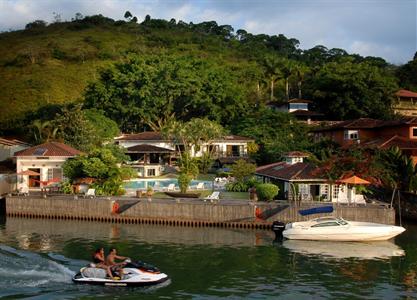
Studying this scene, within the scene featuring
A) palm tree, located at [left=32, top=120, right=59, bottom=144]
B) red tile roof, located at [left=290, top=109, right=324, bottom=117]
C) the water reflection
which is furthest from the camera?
red tile roof, located at [left=290, top=109, right=324, bottom=117]

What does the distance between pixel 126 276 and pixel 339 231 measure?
18.1 m

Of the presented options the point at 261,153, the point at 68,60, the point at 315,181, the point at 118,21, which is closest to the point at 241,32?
the point at 118,21

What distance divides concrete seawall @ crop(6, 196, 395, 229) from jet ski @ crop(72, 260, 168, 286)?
18304mm

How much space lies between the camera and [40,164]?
59.7 m

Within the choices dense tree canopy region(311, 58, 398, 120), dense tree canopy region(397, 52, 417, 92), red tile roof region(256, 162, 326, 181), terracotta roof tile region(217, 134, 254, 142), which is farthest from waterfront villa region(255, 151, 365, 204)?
dense tree canopy region(397, 52, 417, 92)

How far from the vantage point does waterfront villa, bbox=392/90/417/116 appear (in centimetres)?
10100

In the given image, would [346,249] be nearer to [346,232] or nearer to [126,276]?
[346,232]

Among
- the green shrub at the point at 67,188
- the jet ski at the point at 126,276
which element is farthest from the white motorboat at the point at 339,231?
the green shrub at the point at 67,188

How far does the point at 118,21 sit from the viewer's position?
185625 millimetres

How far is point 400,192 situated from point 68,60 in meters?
108

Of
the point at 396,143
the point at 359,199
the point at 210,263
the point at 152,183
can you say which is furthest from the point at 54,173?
the point at 396,143

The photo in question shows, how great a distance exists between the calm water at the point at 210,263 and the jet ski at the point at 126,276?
332 mm

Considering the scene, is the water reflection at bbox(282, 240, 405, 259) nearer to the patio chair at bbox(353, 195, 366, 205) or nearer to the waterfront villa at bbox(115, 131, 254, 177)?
the patio chair at bbox(353, 195, 366, 205)

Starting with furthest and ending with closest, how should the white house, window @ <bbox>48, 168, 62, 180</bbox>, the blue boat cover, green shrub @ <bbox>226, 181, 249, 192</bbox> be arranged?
A: the white house
window @ <bbox>48, 168, 62, 180</bbox>
green shrub @ <bbox>226, 181, 249, 192</bbox>
the blue boat cover
